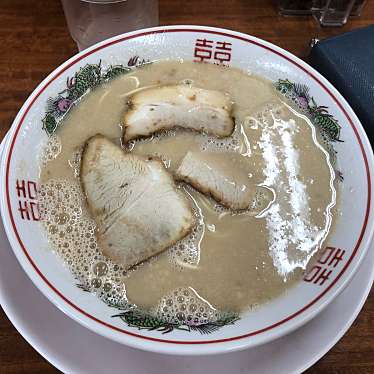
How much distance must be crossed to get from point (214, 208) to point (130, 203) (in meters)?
0.22

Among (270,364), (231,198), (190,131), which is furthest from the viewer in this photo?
(190,131)

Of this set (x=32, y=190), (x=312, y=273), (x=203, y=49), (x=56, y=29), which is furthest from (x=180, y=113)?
(x=56, y=29)

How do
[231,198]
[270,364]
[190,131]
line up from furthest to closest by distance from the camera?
1. [190,131]
2. [231,198]
3. [270,364]

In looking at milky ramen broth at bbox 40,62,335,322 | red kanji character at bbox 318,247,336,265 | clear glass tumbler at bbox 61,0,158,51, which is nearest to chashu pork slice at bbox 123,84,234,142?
milky ramen broth at bbox 40,62,335,322

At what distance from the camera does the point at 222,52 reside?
134 centimetres

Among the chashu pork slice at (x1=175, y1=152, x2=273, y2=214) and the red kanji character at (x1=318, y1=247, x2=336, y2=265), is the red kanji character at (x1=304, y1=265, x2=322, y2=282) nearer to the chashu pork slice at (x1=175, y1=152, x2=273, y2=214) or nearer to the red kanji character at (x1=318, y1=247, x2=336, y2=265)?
the red kanji character at (x1=318, y1=247, x2=336, y2=265)

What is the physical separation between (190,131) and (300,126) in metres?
0.32

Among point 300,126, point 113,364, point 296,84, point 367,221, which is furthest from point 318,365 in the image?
point 296,84

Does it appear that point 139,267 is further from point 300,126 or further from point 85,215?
point 300,126

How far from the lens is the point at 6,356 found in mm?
1135

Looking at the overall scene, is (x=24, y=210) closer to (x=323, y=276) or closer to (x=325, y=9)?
(x=323, y=276)

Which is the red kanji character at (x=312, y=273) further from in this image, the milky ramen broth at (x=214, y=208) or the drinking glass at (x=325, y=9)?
the drinking glass at (x=325, y=9)

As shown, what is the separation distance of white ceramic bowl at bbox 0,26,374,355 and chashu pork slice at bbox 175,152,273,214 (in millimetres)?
209

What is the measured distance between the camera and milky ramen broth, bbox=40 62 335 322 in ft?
3.42
